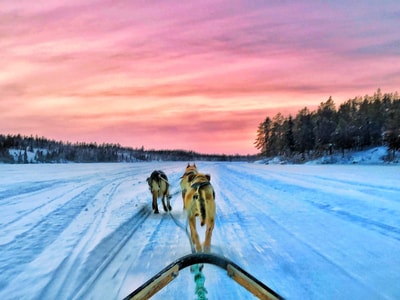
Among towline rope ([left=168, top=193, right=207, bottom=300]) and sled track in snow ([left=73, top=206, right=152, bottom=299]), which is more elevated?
towline rope ([left=168, top=193, right=207, bottom=300])

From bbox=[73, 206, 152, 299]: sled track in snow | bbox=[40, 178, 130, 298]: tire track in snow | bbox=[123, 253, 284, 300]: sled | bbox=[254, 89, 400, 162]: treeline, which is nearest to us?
bbox=[123, 253, 284, 300]: sled

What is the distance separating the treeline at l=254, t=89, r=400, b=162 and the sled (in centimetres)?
6709

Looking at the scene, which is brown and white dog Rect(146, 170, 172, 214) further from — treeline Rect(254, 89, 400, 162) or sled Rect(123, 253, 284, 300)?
treeline Rect(254, 89, 400, 162)

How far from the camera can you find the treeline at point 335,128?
76375 mm

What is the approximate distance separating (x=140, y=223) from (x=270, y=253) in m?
3.92

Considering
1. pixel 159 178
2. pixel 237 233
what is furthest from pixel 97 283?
pixel 159 178

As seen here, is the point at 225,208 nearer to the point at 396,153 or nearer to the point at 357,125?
the point at 396,153

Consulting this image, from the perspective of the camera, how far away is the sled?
2541 millimetres

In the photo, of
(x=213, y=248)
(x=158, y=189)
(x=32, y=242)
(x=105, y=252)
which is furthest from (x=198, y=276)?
(x=158, y=189)

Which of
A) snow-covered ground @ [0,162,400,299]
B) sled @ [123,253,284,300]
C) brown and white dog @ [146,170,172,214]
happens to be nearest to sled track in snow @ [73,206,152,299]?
snow-covered ground @ [0,162,400,299]

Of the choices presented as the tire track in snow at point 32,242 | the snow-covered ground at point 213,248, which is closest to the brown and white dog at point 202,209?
the snow-covered ground at point 213,248

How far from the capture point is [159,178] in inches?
446

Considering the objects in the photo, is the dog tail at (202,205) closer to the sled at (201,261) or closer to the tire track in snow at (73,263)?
the tire track in snow at (73,263)

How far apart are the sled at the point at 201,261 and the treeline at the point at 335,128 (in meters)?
67.1
